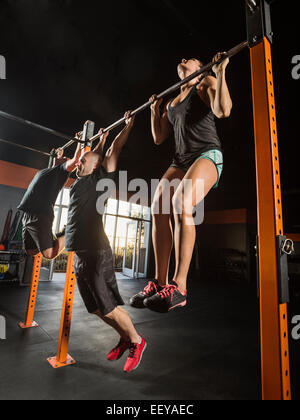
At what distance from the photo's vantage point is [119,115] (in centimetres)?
508

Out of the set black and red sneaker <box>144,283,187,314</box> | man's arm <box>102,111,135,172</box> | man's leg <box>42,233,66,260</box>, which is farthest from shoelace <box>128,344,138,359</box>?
man's arm <box>102,111,135,172</box>

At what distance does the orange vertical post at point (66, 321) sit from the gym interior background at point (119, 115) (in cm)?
13

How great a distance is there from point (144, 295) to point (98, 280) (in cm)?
53

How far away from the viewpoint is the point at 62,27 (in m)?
2.99

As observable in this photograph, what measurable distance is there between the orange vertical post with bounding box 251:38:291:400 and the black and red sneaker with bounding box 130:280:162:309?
558 mm

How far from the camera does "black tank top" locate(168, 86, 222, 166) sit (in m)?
1.34

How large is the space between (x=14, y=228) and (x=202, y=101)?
6237 mm

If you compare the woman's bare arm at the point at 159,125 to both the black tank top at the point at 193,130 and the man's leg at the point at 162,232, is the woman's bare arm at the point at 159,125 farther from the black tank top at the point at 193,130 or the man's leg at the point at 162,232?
the man's leg at the point at 162,232

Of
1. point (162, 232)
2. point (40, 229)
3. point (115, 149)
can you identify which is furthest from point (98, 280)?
point (115, 149)

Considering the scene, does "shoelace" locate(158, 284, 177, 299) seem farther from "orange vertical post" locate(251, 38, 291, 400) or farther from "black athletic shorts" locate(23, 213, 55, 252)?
"black athletic shorts" locate(23, 213, 55, 252)

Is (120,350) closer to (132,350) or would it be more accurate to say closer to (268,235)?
(132,350)

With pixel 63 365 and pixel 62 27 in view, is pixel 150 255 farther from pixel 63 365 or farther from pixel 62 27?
pixel 62 27

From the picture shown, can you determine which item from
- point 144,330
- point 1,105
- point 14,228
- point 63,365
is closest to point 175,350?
point 144,330

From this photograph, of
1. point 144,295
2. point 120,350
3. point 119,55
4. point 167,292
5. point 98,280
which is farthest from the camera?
point 119,55
